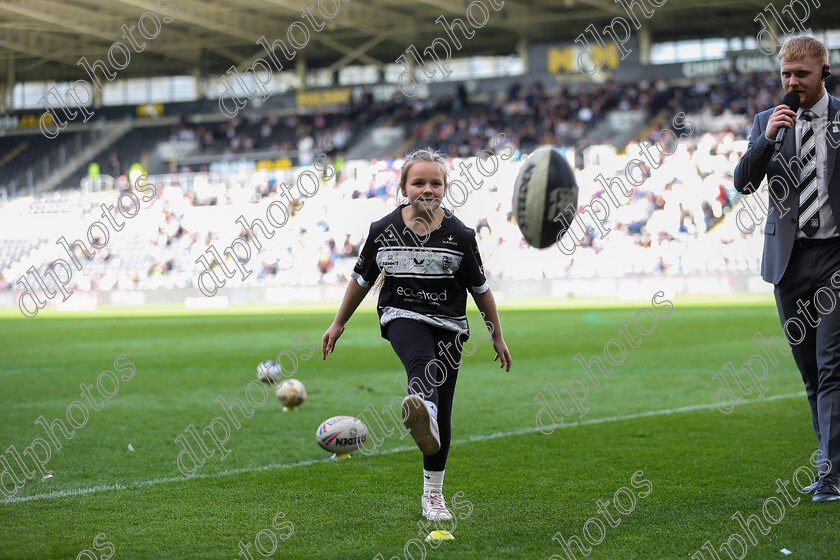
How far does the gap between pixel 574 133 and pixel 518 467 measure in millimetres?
31420

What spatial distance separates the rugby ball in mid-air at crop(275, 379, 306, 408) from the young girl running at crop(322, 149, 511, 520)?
13.6ft

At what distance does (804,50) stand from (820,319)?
52.7 inches

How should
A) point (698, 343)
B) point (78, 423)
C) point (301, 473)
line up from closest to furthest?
point (301, 473), point (78, 423), point (698, 343)

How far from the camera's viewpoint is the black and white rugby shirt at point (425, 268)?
471 cm

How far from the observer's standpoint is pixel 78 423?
835cm

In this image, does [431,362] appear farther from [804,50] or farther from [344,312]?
[804,50]

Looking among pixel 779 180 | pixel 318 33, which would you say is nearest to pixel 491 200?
pixel 318 33

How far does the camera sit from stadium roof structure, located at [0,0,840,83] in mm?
38625

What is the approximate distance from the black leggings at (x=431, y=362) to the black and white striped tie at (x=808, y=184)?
1837 mm

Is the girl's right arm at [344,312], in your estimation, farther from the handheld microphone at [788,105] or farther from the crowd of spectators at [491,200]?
the crowd of spectators at [491,200]

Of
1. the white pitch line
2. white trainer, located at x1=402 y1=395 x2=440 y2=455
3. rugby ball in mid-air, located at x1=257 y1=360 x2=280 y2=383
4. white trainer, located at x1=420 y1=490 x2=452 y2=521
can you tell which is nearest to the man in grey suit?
white trainer, located at x1=420 y1=490 x2=452 y2=521

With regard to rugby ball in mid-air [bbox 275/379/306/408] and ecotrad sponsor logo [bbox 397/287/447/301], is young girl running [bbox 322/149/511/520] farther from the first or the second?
rugby ball in mid-air [bbox 275/379/306/408]

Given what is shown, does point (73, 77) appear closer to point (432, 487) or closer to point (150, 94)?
point (150, 94)

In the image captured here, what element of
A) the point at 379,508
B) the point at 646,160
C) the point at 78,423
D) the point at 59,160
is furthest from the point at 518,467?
the point at 59,160
